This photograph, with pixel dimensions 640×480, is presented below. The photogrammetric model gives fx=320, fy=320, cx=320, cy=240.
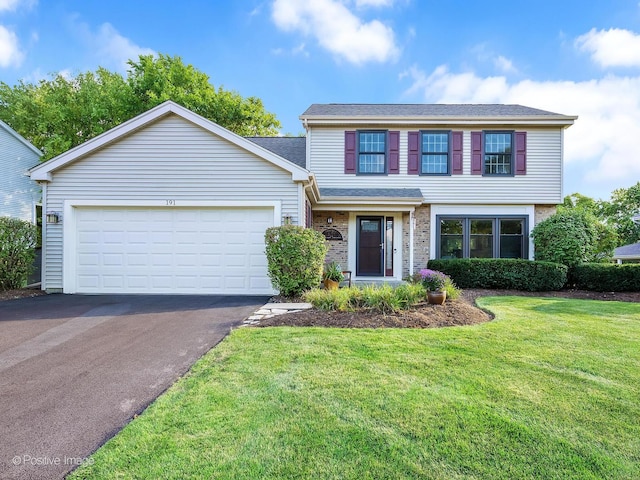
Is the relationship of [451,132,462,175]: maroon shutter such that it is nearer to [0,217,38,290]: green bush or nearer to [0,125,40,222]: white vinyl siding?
[0,217,38,290]: green bush

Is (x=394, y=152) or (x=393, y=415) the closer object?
(x=393, y=415)

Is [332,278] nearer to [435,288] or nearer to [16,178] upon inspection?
[435,288]

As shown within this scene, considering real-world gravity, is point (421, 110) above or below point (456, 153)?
above

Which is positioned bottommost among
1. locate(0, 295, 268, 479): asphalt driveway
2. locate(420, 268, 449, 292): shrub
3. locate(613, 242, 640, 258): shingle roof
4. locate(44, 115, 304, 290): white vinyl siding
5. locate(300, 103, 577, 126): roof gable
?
locate(0, 295, 268, 479): asphalt driveway

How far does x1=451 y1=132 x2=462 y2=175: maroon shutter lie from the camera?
1105cm

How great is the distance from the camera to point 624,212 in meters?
25.8

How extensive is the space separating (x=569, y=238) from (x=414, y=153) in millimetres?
5415

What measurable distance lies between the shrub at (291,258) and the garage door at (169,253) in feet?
3.16

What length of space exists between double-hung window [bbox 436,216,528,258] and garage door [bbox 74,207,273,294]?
650cm

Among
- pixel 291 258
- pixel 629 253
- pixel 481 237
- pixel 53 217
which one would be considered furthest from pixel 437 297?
pixel 629 253

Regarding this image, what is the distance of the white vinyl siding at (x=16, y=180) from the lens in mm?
15117

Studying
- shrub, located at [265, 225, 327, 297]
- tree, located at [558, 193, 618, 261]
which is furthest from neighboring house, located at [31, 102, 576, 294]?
tree, located at [558, 193, 618, 261]

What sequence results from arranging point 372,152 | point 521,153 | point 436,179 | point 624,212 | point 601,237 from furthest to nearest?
point 624,212
point 601,237
point 372,152
point 436,179
point 521,153

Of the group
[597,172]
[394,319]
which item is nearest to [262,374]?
[394,319]
